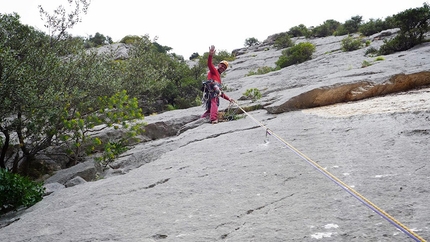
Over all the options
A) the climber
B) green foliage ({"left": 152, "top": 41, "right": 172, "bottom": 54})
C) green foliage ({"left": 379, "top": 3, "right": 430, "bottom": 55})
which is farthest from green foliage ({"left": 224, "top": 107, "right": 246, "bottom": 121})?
green foliage ({"left": 152, "top": 41, "right": 172, "bottom": 54})

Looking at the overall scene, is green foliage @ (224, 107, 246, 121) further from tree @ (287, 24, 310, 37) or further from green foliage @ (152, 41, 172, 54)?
tree @ (287, 24, 310, 37)

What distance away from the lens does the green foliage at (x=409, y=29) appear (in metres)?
14.8

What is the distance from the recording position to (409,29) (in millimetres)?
15602

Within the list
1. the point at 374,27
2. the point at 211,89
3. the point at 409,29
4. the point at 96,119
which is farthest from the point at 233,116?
the point at 374,27

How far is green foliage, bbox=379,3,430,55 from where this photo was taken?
14.8m

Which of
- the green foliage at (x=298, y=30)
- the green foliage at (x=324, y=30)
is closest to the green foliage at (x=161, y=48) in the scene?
the green foliage at (x=298, y=30)

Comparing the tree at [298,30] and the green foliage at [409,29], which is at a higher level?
the tree at [298,30]

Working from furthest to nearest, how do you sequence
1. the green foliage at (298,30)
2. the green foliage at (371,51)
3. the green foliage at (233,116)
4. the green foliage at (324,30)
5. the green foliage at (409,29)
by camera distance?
the green foliage at (298,30) → the green foliage at (324,30) → the green foliage at (371,51) → the green foliage at (409,29) → the green foliage at (233,116)

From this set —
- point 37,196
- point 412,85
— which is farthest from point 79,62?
point 412,85

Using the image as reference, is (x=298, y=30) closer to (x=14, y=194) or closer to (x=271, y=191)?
(x=14, y=194)

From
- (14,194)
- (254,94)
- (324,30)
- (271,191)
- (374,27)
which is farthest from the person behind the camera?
(324,30)

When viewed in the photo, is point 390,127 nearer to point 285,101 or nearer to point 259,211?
point 259,211

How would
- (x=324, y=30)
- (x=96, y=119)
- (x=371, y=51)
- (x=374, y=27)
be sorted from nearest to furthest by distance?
(x=96, y=119) < (x=371, y=51) < (x=374, y=27) < (x=324, y=30)

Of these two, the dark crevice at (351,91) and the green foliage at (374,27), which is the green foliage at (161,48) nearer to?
the green foliage at (374,27)
